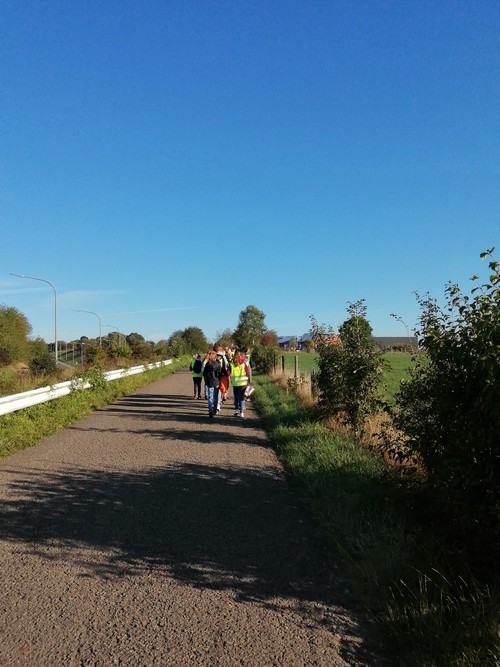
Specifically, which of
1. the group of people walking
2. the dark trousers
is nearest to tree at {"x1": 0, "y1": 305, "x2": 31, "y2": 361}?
the dark trousers

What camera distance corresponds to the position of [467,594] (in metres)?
3.54

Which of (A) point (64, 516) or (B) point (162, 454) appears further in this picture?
(B) point (162, 454)

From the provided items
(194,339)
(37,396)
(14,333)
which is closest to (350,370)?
(37,396)

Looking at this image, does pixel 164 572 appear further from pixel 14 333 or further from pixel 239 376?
pixel 14 333

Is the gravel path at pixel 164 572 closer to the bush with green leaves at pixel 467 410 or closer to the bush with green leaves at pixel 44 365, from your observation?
the bush with green leaves at pixel 467 410

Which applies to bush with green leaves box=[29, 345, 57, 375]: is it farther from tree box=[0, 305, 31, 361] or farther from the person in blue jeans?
tree box=[0, 305, 31, 361]

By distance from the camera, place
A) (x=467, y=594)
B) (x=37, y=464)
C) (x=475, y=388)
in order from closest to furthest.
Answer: (x=467, y=594) < (x=475, y=388) < (x=37, y=464)

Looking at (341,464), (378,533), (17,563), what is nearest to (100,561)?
(17,563)

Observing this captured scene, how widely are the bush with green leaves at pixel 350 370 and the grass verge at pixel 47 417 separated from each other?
5.62 meters

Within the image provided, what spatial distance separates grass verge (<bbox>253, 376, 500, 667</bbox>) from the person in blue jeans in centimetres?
612

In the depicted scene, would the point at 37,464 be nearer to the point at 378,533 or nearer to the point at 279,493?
the point at 279,493

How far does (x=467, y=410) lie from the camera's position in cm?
401

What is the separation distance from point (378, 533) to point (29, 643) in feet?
8.96

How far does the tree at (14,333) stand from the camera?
58.1 metres
